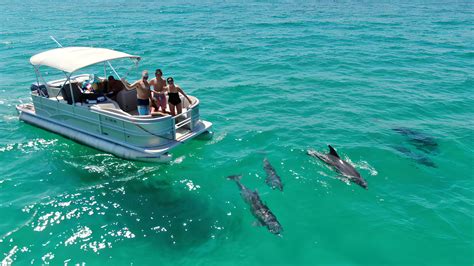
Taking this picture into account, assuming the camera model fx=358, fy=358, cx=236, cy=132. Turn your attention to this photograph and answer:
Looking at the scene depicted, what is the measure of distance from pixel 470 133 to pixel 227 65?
57.3 ft

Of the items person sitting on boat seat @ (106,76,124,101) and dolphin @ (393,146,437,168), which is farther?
person sitting on boat seat @ (106,76,124,101)

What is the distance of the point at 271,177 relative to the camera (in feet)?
45.6

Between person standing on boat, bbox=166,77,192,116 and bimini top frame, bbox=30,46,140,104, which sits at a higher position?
bimini top frame, bbox=30,46,140,104

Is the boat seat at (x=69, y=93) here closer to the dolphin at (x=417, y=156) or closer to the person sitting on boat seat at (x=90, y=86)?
the person sitting on boat seat at (x=90, y=86)

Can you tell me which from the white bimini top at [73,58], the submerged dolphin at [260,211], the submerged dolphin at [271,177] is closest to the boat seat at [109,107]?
the white bimini top at [73,58]

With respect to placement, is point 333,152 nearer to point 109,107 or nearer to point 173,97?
point 173,97

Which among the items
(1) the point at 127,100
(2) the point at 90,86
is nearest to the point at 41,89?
(2) the point at 90,86

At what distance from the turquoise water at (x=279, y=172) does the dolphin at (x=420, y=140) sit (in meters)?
0.19

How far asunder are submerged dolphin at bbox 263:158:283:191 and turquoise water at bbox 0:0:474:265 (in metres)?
0.28

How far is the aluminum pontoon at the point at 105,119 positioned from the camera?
13328 mm

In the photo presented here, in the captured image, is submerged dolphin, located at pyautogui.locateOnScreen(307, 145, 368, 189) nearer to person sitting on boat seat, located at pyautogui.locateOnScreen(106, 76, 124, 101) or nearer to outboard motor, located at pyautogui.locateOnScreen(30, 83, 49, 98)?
person sitting on boat seat, located at pyautogui.locateOnScreen(106, 76, 124, 101)

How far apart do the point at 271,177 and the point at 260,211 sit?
2282mm

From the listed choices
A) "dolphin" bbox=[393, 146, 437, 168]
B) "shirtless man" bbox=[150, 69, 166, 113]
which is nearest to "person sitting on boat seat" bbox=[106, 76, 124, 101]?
"shirtless man" bbox=[150, 69, 166, 113]

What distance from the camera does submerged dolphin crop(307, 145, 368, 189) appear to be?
13.5 metres
